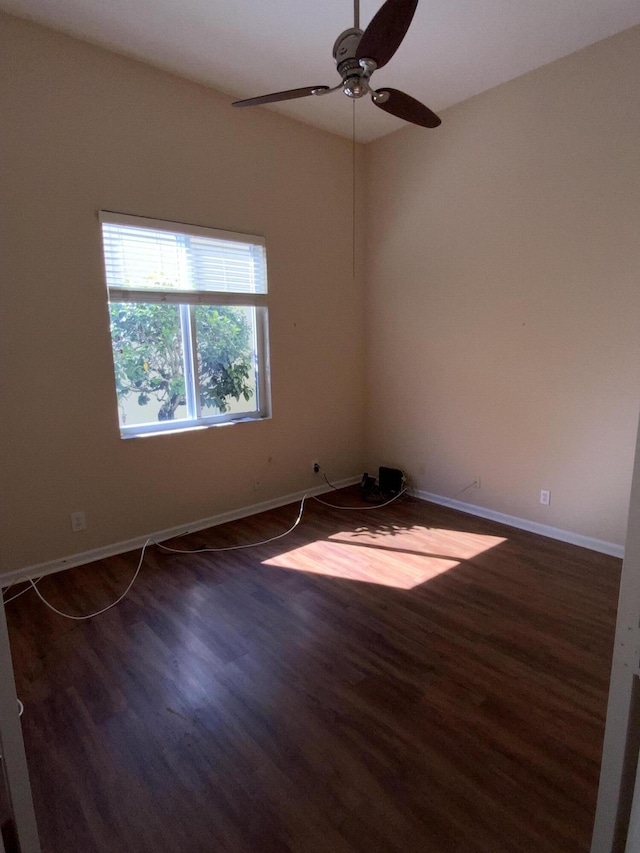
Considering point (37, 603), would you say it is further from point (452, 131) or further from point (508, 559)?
point (452, 131)

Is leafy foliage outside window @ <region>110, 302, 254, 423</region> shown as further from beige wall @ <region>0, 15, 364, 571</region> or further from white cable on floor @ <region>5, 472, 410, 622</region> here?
white cable on floor @ <region>5, 472, 410, 622</region>

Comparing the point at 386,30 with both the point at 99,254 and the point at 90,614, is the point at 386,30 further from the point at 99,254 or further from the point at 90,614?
the point at 90,614

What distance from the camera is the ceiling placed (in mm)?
2465

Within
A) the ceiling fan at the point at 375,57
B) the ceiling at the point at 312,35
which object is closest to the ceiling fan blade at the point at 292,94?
the ceiling fan at the point at 375,57

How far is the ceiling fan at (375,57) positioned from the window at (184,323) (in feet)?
3.98

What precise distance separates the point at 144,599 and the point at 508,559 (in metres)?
2.32

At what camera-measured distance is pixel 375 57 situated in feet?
5.98

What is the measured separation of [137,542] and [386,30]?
320cm

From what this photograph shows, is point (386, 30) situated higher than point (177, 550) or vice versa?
point (386, 30)

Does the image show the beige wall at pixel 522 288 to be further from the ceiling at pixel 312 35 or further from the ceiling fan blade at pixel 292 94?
the ceiling fan blade at pixel 292 94

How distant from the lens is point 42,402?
110 inches

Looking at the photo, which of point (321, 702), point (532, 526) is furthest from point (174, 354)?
point (532, 526)

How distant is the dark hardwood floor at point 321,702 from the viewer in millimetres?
1405

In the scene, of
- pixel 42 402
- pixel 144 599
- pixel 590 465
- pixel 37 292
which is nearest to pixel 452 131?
pixel 590 465
